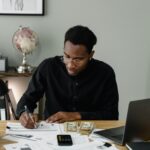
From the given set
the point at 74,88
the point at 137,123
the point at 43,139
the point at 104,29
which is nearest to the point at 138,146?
the point at 137,123

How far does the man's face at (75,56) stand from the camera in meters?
1.81

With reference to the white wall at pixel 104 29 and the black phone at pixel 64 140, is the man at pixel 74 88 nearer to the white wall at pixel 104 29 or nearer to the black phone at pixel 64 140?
the black phone at pixel 64 140

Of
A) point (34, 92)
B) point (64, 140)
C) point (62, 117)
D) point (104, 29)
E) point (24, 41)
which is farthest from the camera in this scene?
point (104, 29)

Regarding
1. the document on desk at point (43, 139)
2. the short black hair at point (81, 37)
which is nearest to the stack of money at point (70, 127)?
the document on desk at point (43, 139)

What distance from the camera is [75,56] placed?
182 centimetres

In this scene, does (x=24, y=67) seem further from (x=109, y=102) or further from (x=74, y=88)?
(x=109, y=102)

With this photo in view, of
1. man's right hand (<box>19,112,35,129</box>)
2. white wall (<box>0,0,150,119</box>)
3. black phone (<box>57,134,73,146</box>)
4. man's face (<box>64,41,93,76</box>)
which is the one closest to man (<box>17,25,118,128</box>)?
man's face (<box>64,41,93,76</box>)

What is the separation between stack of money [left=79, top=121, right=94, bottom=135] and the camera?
164 cm

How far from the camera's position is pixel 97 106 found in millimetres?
2109

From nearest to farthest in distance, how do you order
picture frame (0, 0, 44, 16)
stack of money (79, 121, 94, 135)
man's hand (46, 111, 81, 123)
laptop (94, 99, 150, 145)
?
laptop (94, 99, 150, 145) → stack of money (79, 121, 94, 135) → man's hand (46, 111, 81, 123) → picture frame (0, 0, 44, 16)

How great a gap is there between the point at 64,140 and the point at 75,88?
0.59 meters

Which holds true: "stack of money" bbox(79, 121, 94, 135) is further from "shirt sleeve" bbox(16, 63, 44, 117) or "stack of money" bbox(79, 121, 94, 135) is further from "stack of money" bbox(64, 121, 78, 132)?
"shirt sleeve" bbox(16, 63, 44, 117)

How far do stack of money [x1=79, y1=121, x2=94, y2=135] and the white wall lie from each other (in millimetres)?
1549

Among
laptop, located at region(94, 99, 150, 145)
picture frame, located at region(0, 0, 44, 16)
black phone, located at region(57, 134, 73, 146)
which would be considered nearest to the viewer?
laptop, located at region(94, 99, 150, 145)
